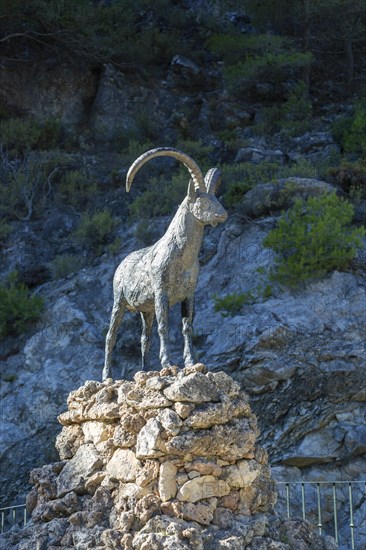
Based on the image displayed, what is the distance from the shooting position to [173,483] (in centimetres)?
781

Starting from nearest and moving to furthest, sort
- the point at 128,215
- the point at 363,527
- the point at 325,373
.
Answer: the point at 363,527
the point at 325,373
the point at 128,215

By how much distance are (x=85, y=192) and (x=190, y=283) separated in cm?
1156

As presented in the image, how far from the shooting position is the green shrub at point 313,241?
14.7m

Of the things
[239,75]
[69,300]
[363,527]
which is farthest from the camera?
[239,75]

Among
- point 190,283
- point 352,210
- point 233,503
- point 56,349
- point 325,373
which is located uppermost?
point 190,283

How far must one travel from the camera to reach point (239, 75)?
23.0 m

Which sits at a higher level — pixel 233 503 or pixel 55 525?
pixel 233 503

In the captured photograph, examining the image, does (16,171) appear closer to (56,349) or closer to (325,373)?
(56,349)

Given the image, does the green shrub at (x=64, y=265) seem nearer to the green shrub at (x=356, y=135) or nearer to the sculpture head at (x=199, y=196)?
the green shrub at (x=356, y=135)

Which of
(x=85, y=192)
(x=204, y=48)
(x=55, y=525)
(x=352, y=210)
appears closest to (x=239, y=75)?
(x=204, y=48)

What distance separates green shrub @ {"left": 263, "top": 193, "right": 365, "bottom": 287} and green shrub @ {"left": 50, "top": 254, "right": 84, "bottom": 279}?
3.91 m

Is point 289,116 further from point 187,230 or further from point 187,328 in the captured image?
point 187,328

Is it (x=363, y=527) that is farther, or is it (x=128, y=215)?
(x=128, y=215)

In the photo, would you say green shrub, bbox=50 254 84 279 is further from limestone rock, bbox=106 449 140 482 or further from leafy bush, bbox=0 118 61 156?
limestone rock, bbox=106 449 140 482
